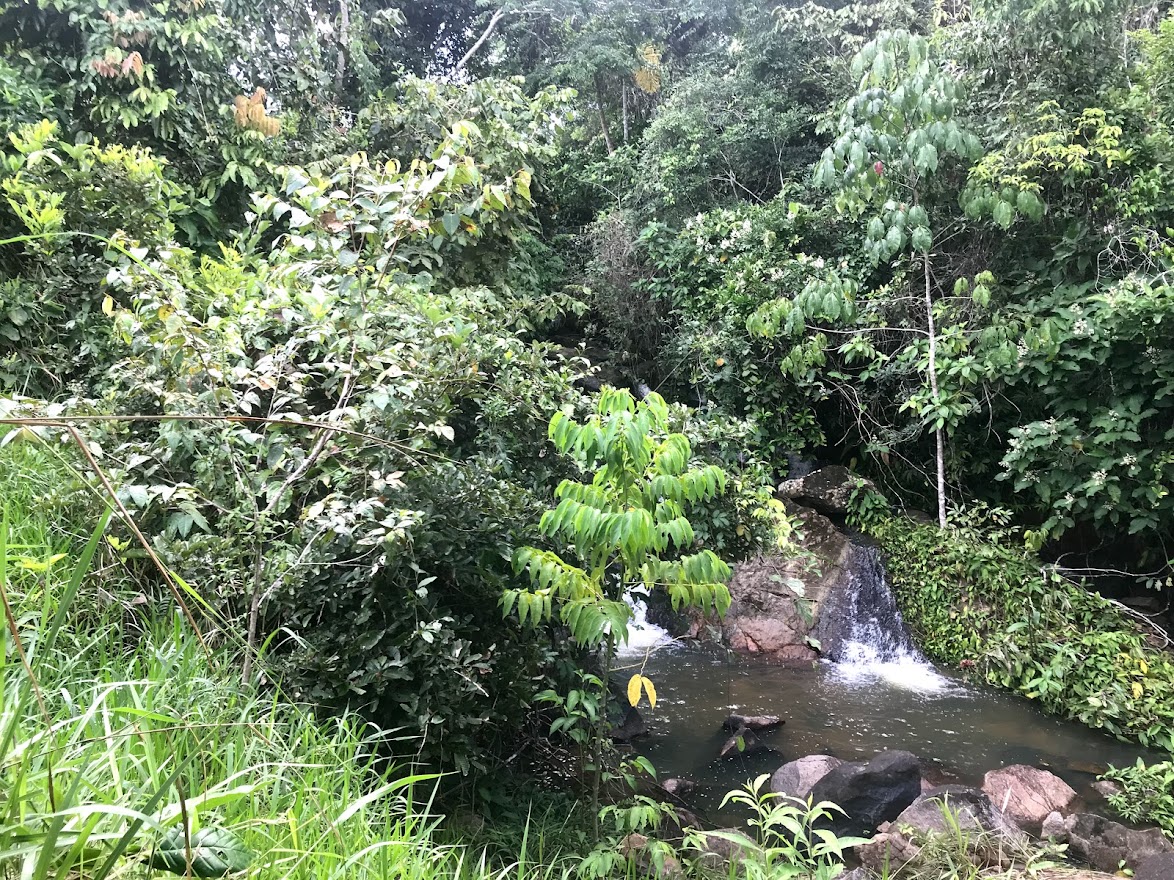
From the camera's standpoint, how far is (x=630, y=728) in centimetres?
562

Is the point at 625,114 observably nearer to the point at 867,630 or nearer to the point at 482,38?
the point at 482,38

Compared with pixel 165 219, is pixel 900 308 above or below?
above

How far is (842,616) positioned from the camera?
754cm

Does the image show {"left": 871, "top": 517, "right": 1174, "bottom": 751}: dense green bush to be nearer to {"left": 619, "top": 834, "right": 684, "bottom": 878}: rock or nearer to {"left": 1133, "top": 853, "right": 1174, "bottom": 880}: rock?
{"left": 1133, "top": 853, "right": 1174, "bottom": 880}: rock

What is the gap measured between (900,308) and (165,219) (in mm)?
7144

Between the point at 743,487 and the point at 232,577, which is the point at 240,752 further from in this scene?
the point at 743,487

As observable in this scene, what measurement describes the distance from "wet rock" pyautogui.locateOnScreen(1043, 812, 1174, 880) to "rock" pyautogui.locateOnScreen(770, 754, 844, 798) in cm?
131

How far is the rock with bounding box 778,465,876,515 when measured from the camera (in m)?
8.41

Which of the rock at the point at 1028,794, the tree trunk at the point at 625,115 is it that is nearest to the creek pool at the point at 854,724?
the rock at the point at 1028,794

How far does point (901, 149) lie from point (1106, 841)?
18.5 ft

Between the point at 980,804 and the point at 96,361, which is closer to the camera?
the point at 980,804

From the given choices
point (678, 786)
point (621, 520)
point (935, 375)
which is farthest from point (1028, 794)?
point (621, 520)

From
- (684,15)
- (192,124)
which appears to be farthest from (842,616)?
(684,15)

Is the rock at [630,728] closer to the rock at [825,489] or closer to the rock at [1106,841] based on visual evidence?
the rock at [1106,841]
